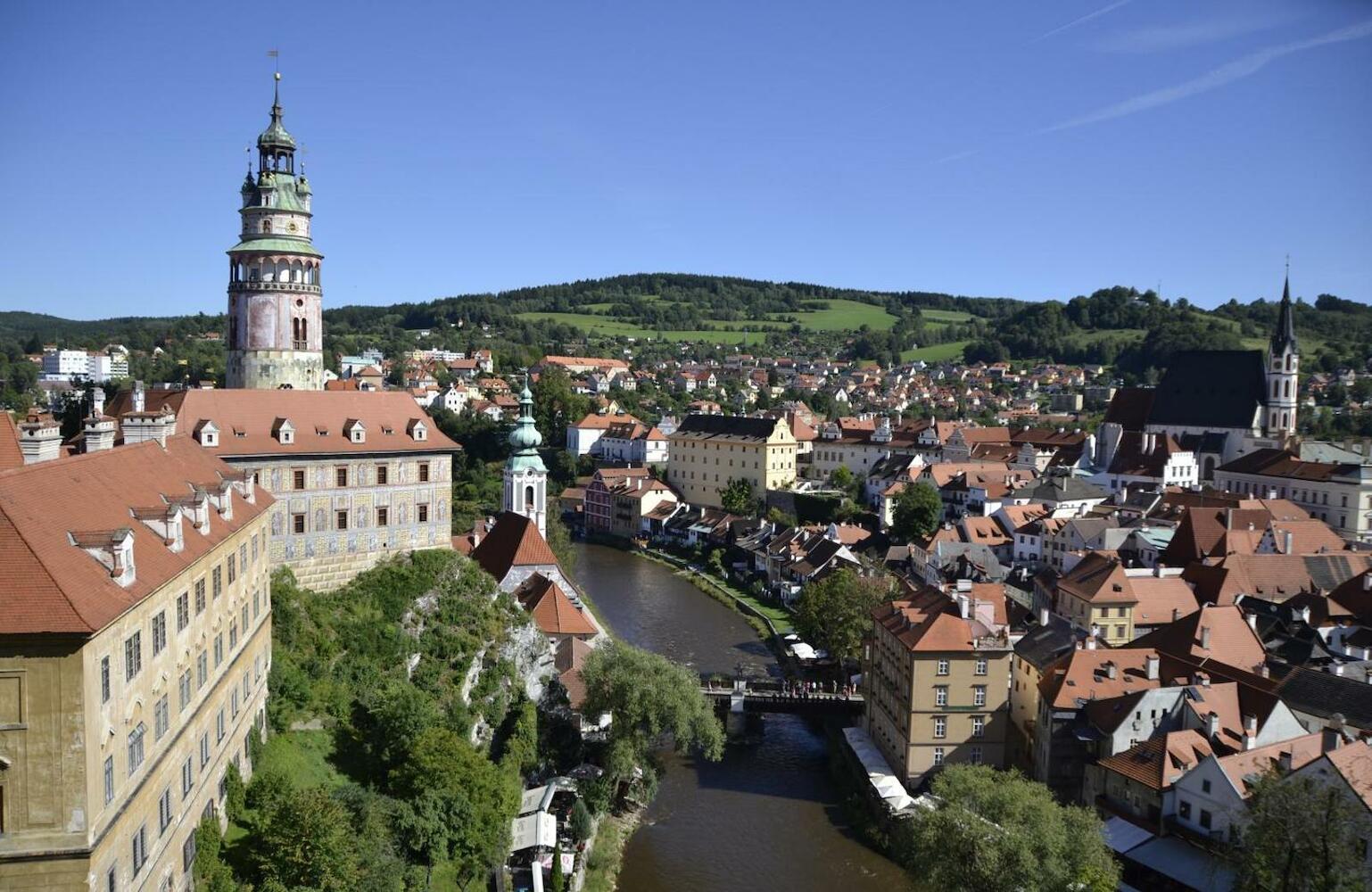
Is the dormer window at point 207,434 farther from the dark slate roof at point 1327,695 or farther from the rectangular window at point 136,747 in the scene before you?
the dark slate roof at point 1327,695

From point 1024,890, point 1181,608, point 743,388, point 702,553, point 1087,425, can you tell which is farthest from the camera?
point 743,388

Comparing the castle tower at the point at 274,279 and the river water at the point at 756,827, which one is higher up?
the castle tower at the point at 274,279

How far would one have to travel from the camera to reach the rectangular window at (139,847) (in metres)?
13.4

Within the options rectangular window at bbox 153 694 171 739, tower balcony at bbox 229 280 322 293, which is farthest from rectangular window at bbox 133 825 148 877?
tower balcony at bbox 229 280 322 293

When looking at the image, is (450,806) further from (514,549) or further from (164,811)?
(514,549)

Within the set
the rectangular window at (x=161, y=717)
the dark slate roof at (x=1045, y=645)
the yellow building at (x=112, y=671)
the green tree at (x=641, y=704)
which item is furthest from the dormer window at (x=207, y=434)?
the dark slate roof at (x=1045, y=645)

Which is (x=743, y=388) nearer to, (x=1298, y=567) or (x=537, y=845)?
(x=1298, y=567)

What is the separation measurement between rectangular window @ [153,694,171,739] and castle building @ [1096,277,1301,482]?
60526 mm

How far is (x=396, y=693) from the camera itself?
2192 centimetres

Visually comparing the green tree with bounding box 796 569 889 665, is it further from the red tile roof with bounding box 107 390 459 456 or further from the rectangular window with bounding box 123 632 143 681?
the rectangular window with bounding box 123 632 143 681

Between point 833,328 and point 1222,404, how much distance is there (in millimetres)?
127688

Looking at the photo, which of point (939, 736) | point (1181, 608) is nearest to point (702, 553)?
point (1181, 608)

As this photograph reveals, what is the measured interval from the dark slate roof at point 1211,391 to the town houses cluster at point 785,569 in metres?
0.18

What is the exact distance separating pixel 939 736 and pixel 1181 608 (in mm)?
13507
